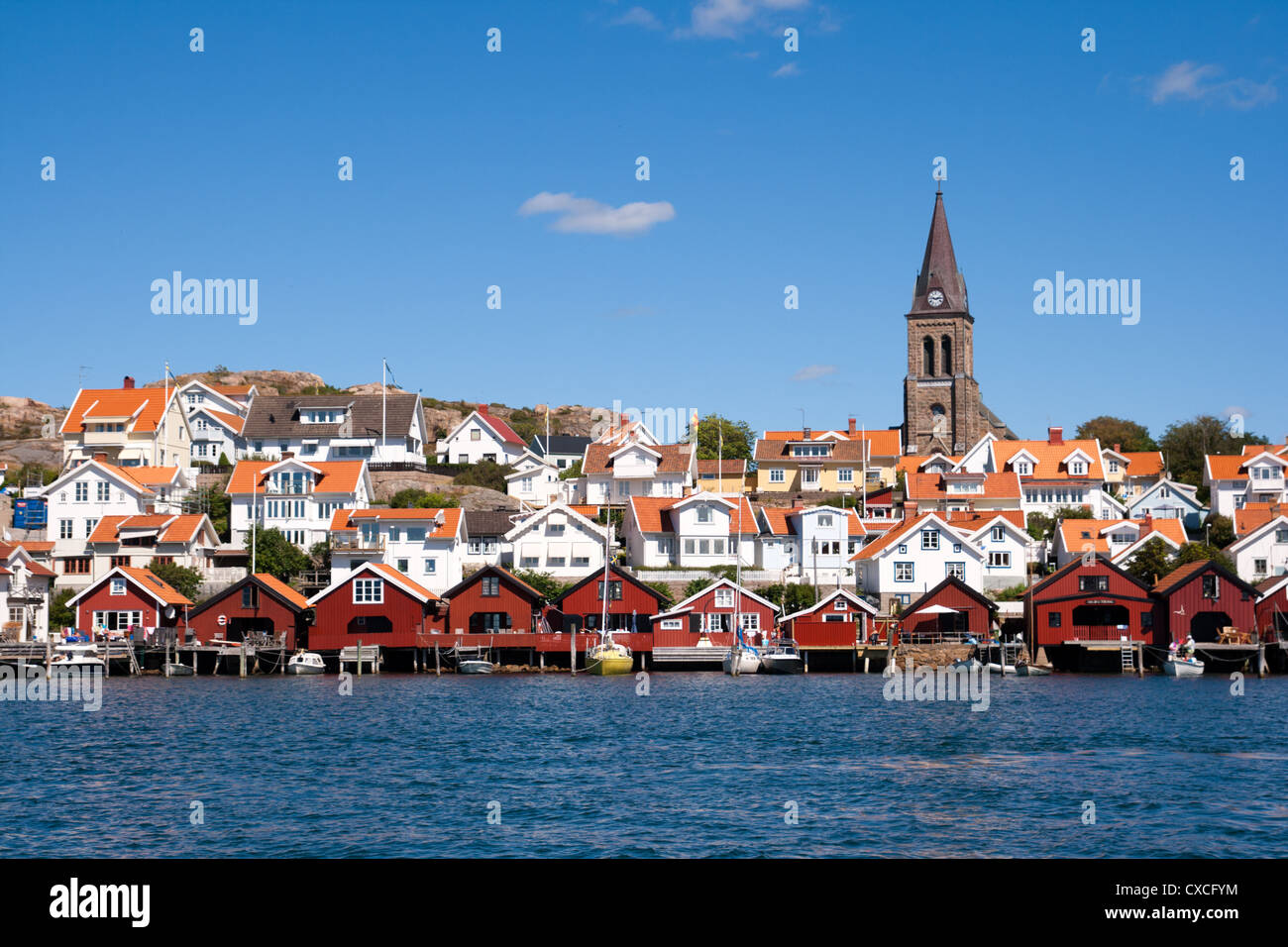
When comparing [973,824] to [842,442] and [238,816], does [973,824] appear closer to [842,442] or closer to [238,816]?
[238,816]

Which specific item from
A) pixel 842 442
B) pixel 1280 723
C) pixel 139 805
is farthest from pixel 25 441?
pixel 1280 723

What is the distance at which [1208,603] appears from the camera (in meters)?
75.6

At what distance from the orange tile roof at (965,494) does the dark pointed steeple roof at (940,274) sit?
3846cm

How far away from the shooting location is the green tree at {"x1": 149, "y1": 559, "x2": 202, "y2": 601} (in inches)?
3194

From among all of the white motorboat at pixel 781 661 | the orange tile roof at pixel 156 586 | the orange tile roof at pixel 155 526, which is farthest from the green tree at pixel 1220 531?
the orange tile roof at pixel 155 526

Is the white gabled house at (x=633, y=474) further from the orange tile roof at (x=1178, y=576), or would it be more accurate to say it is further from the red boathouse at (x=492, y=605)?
the orange tile roof at (x=1178, y=576)

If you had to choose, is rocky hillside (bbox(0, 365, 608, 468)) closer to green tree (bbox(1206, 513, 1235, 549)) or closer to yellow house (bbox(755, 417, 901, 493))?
yellow house (bbox(755, 417, 901, 493))

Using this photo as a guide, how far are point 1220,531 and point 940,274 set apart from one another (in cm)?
5253

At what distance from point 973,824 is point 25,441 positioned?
11366cm

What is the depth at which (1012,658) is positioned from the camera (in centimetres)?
7525

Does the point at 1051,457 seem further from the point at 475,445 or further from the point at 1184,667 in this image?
the point at 475,445

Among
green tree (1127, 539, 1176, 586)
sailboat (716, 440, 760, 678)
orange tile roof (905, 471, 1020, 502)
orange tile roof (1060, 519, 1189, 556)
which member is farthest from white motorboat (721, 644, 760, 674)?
orange tile roof (905, 471, 1020, 502)
